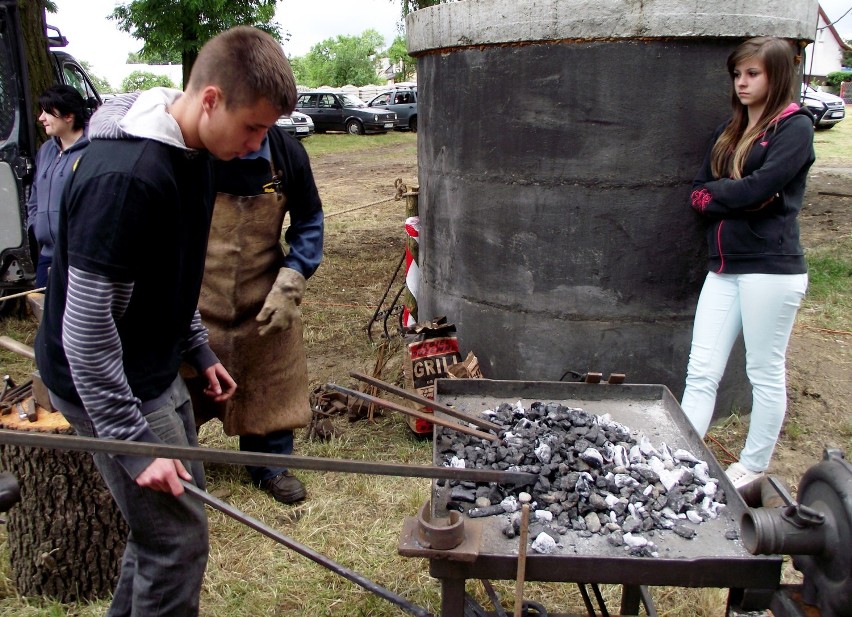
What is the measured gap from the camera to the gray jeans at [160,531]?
189 cm

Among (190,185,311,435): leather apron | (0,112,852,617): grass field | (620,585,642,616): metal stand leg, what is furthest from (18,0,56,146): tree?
(620,585,642,616): metal stand leg

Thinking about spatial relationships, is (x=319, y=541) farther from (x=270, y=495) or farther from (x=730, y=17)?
(x=730, y=17)

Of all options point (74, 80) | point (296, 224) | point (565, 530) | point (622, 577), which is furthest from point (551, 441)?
point (74, 80)

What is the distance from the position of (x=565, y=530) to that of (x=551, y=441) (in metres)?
0.37

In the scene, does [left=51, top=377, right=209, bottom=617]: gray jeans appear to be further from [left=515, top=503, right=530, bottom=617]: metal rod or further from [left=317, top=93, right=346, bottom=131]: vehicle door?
[left=317, top=93, right=346, bottom=131]: vehicle door

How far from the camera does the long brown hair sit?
2.98m

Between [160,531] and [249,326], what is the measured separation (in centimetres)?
149

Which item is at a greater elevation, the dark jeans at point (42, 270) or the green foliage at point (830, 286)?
the dark jeans at point (42, 270)

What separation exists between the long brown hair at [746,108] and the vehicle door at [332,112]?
22.5 meters

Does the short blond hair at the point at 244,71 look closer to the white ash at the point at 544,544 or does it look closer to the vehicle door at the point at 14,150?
the white ash at the point at 544,544

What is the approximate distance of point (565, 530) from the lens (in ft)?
5.89

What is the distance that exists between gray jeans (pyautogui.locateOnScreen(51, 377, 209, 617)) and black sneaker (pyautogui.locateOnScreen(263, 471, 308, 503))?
4.80ft

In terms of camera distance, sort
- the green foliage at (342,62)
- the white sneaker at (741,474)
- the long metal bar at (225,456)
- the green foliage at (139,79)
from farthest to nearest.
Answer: the green foliage at (342,62) < the green foliage at (139,79) < the white sneaker at (741,474) < the long metal bar at (225,456)

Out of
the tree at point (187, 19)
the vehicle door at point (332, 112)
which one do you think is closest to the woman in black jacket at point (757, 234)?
the tree at point (187, 19)
